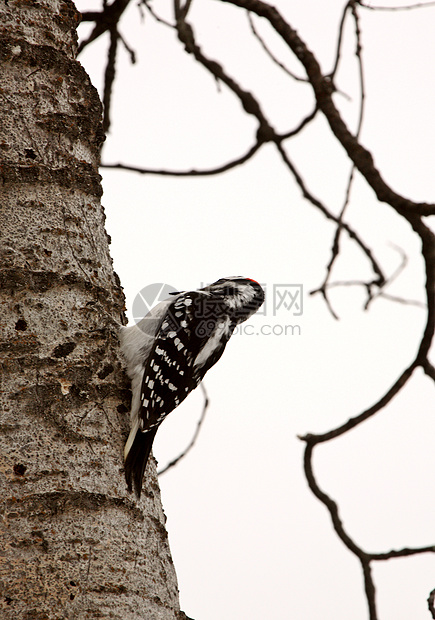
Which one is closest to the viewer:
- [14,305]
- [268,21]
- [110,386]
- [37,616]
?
[37,616]

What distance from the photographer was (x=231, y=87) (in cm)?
373

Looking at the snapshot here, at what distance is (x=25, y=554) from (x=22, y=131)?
129 cm

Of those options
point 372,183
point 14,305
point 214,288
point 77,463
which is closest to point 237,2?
point 372,183

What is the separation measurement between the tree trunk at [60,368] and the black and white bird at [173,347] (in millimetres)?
93

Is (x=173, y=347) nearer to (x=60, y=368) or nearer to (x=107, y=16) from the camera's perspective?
(x=60, y=368)

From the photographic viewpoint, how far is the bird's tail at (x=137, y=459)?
191 cm

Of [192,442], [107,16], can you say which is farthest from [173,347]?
[107,16]

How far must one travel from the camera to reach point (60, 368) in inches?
75.4

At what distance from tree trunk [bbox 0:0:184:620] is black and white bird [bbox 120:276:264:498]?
0.09 m

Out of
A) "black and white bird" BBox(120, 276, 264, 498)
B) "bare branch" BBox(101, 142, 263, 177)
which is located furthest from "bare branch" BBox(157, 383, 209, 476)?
"bare branch" BBox(101, 142, 263, 177)

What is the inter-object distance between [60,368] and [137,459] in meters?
0.35

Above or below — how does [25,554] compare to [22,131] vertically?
below

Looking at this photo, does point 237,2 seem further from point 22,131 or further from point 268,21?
point 22,131

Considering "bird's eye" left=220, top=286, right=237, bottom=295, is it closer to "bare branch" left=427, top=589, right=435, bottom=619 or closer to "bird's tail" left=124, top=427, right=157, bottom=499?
"bird's tail" left=124, top=427, right=157, bottom=499
